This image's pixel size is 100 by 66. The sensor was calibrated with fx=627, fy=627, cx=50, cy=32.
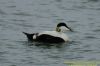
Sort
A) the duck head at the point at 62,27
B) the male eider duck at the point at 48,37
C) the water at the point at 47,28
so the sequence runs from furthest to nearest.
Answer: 1. the duck head at the point at 62,27
2. the male eider duck at the point at 48,37
3. the water at the point at 47,28

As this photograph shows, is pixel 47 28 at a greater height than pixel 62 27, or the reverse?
pixel 62 27

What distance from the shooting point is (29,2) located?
22.7 metres

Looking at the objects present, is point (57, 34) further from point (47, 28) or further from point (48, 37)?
point (47, 28)

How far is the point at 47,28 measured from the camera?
18375mm

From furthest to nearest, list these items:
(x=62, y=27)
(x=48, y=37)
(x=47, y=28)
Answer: (x=47, y=28)
(x=62, y=27)
(x=48, y=37)

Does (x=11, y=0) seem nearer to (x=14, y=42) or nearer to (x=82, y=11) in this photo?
(x=82, y=11)

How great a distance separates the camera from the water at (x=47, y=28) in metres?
14.4

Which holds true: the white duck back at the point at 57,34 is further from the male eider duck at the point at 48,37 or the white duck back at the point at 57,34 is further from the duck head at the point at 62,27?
the duck head at the point at 62,27

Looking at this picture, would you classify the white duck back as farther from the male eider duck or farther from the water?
the water

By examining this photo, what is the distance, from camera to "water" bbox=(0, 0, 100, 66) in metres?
14.4

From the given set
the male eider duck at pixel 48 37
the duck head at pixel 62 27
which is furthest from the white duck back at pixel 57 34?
the duck head at pixel 62 27

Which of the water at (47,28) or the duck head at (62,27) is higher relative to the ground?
the duck head at (62,27)

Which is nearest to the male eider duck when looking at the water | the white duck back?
the white duck back

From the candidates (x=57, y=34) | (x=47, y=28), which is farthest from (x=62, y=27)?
(x=47, y=28)
